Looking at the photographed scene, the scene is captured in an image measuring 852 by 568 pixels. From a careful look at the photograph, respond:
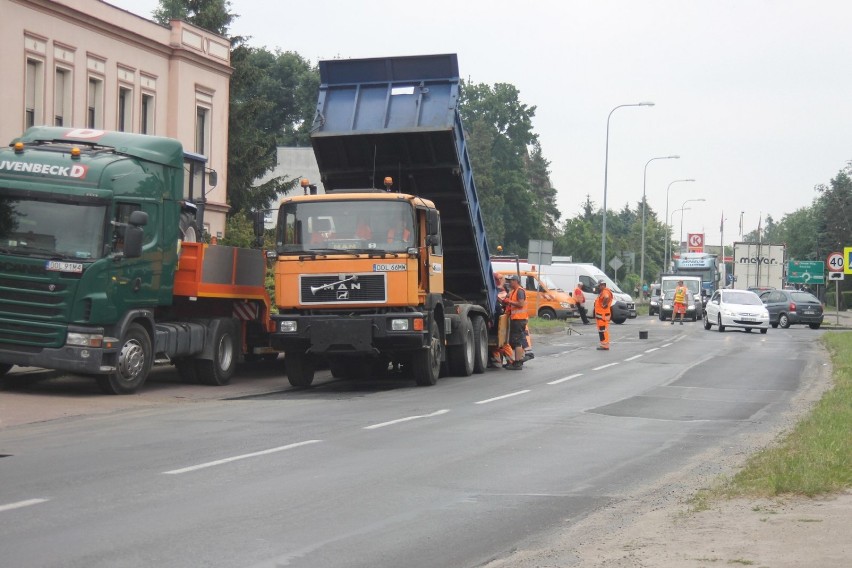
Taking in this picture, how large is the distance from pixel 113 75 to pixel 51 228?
65.5ft

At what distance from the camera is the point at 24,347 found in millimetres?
17141

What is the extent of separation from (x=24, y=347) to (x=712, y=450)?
9.72 metres

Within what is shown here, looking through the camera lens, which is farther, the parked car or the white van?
the parked car

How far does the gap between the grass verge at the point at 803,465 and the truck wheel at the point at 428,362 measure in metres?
6.82

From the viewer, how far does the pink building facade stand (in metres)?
31.1

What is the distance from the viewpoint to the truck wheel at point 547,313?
48656mm

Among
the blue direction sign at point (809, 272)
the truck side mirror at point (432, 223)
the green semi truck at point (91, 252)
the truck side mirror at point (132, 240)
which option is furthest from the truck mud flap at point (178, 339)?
the blue direction sign at point (809, 272)

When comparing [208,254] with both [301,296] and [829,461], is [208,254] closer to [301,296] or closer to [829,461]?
[301,296]

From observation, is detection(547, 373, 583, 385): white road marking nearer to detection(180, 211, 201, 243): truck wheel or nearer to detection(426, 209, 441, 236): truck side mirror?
detection(426, 209, 441, 236): truck side mirror

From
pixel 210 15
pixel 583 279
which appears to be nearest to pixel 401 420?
pixel 583 279

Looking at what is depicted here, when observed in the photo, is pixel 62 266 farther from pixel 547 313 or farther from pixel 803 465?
pixel 547 313

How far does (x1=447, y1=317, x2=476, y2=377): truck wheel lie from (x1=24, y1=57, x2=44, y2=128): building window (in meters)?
15.1

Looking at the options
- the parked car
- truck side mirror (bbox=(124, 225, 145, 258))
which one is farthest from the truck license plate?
the parked car

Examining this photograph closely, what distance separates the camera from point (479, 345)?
23438mm
